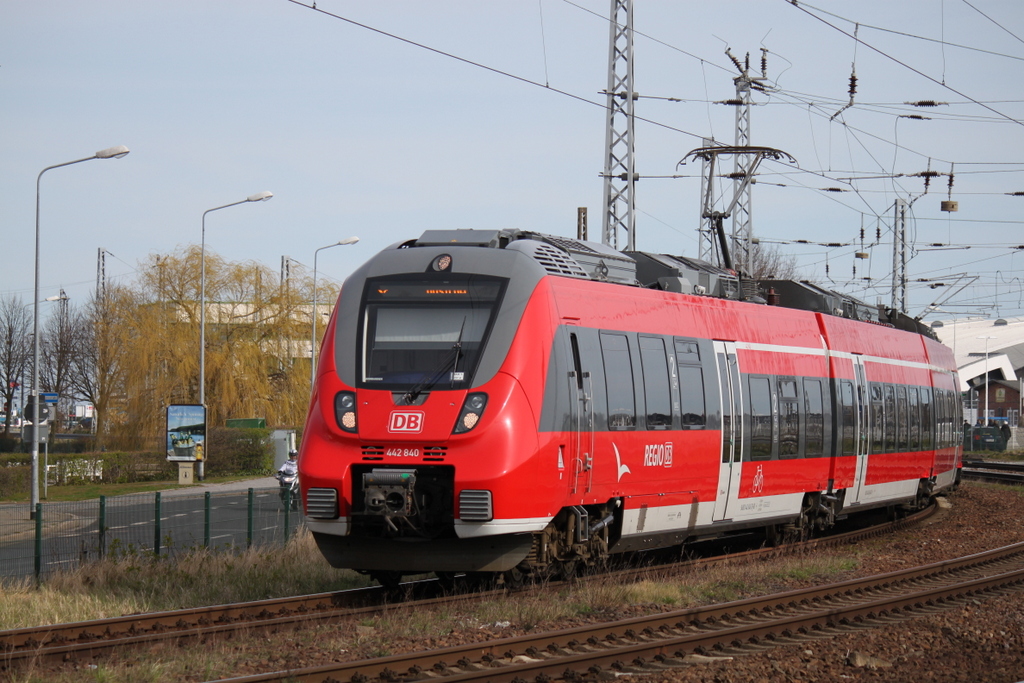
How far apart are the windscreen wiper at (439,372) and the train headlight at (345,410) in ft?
1.85

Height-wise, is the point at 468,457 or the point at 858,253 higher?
the point at 858,253

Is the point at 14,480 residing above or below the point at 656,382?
below

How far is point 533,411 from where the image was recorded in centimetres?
1097

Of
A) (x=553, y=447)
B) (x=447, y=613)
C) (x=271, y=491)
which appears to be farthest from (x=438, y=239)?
(x=271, y=491)

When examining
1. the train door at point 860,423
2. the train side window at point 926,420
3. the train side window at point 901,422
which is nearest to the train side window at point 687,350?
the train door at point 860,423

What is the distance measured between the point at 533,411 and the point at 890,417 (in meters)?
11.8

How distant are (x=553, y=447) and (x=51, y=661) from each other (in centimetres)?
486

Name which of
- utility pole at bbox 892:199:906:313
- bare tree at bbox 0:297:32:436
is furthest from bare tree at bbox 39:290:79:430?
utility pole at bbox 892:199:906:313

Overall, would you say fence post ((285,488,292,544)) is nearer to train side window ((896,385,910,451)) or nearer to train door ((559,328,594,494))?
train door ((559,328,594,494))

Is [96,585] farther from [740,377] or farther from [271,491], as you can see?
[271,491]

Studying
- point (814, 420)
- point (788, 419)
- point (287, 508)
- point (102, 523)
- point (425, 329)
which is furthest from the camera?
point (287, 508)

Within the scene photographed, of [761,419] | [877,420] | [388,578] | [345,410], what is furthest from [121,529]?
[877,420]

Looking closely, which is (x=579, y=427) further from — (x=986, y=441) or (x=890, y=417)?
(x=986, y=441)

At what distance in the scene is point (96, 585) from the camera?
42.5 feet
